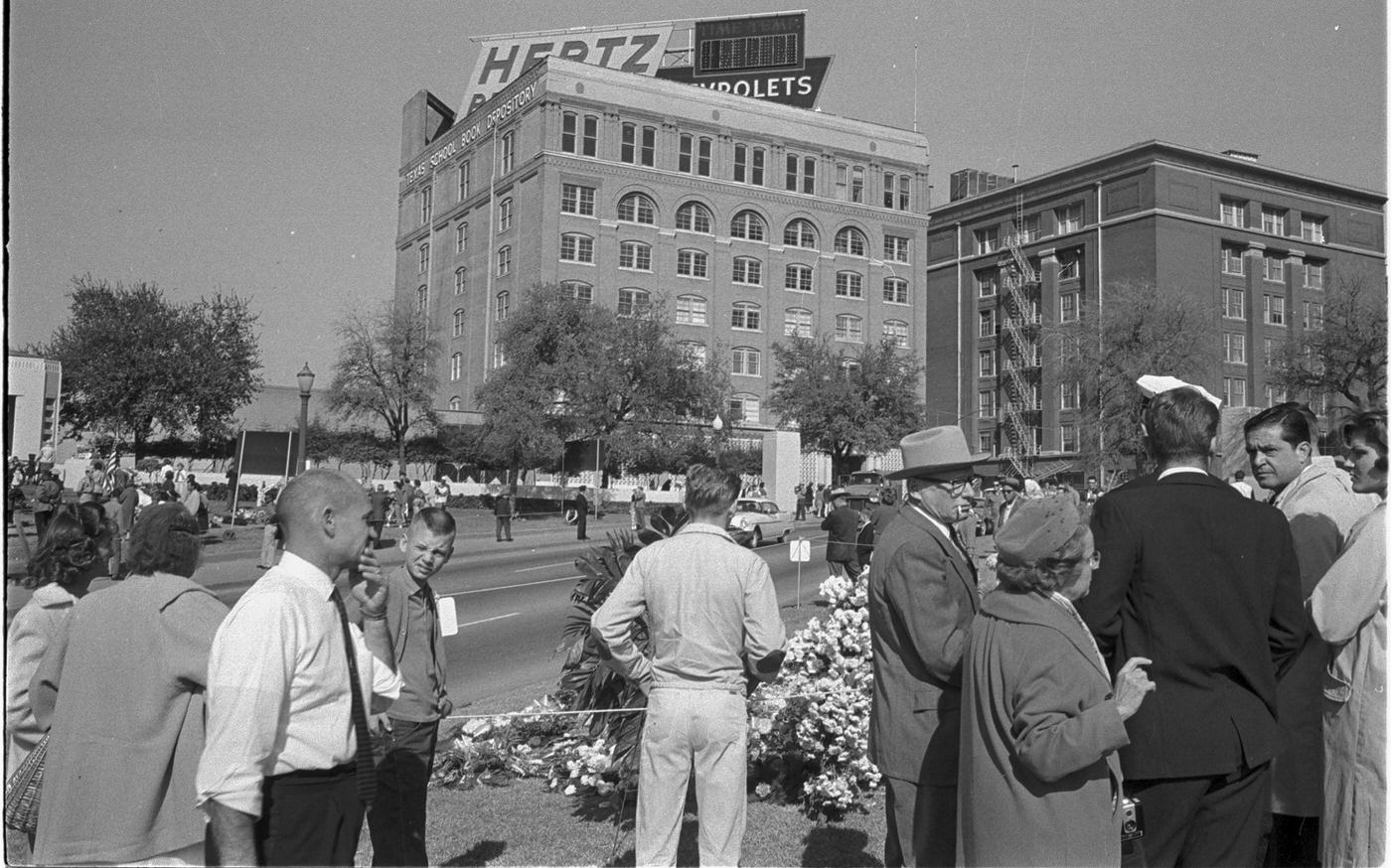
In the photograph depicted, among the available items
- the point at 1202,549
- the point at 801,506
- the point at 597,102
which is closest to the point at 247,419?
the point at 597,102

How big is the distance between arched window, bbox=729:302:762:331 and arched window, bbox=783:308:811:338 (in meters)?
1.72

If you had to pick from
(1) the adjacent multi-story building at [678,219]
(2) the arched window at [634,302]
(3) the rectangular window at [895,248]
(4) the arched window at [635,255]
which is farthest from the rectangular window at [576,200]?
(3) the rectangular window at [895,248]

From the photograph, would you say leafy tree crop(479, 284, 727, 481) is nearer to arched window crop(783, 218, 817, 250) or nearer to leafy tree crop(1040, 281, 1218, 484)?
arched window crop(783, 218, 817, 250)

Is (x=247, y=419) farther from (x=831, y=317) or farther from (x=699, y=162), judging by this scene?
(x=831, y=317)

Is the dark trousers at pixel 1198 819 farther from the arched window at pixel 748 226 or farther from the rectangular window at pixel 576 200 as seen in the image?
the arched window at pixel 748 226

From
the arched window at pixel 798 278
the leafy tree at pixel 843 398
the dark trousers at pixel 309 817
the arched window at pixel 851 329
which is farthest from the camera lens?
the arched window at pixel 851 329

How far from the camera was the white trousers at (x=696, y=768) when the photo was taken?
14.1 feet

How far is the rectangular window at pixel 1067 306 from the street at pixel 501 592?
38.1 m

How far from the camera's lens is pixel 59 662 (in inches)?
145

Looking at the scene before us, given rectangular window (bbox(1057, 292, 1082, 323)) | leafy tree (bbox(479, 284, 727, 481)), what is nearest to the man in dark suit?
leafy tree (bbox(479, 284, 727, 481))

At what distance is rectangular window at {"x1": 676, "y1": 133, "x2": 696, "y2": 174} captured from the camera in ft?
201

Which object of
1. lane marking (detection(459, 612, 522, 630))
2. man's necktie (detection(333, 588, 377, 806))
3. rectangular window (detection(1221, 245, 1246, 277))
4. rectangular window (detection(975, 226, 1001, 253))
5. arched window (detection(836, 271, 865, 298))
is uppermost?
rectangular window (detection(975, 226, 1001, 253))

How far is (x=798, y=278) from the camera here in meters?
64.8

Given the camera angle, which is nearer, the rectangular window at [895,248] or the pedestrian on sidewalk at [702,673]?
the pedestrian on sidewalk at [702,673]
